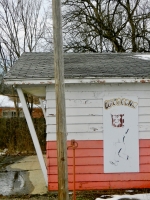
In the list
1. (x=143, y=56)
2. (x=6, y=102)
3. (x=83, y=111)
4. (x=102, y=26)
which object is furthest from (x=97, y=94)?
(x=6, y=102)

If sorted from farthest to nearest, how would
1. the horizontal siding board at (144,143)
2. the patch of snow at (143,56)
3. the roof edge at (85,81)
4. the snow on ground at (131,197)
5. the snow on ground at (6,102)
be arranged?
the snow on ground at (6,102), the patch of snow at (143,56), the horizontal siding board at (144,143), the roof edge at (85,81), the snow on ground at (131,197)

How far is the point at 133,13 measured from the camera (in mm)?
19594

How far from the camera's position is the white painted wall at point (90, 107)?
640 centimetres

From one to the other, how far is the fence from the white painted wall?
8.06 m

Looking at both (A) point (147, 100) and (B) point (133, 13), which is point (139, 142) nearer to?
(A) point (147, 100)

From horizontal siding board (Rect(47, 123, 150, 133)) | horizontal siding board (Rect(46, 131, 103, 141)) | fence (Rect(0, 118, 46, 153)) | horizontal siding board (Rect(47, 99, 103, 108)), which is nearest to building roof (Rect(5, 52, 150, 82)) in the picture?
horizontal siding board (Rect(47, 99, 103, 108))

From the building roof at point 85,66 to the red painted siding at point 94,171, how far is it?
142 cm

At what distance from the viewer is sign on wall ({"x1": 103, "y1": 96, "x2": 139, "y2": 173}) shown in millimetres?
6453

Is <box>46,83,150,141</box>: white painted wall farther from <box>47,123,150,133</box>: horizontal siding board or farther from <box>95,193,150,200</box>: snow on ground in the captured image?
<box>95,193,150,200</box>: snow on ground

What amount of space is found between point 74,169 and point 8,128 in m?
9.28

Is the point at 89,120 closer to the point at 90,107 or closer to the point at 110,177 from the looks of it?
the point at 90,107

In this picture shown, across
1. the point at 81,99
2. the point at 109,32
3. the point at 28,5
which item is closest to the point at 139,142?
the point at 81,99

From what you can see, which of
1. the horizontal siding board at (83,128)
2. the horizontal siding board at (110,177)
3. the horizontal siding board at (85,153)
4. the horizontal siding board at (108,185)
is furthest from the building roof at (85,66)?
the horizontal siding board at (108,185)

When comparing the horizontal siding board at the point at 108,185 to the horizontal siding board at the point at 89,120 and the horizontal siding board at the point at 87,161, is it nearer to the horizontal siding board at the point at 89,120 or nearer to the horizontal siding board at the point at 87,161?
the horizontal siding board at the point at 87,161
